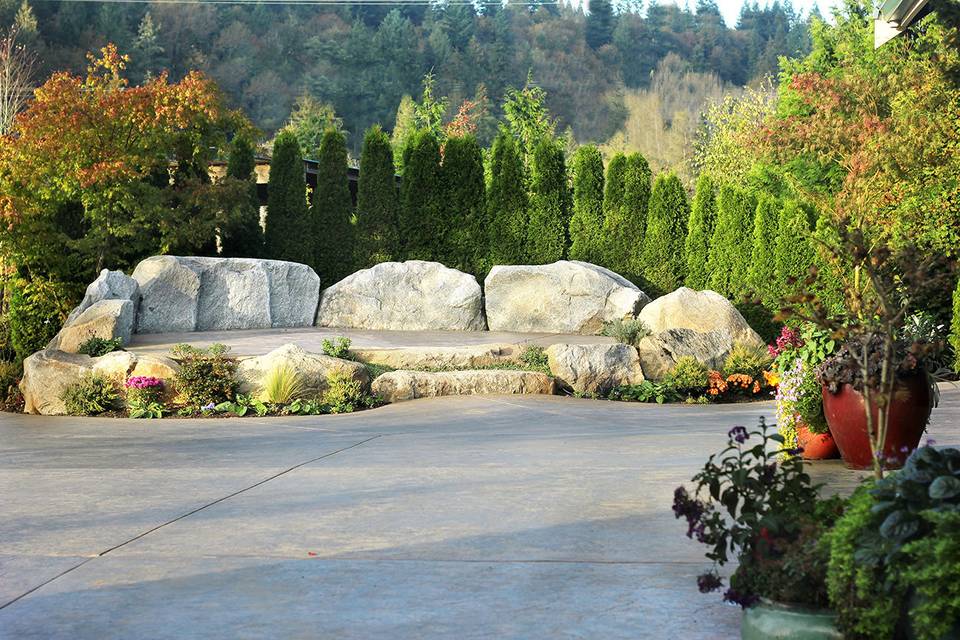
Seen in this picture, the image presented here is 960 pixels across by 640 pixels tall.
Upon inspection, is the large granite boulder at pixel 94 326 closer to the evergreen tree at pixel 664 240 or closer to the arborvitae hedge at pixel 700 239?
the evergreen tree at pixel 664 240

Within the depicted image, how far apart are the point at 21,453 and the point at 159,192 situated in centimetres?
828

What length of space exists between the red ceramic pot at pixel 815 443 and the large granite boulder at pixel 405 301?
9.15m

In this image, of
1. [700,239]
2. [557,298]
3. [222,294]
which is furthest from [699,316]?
[222,294]

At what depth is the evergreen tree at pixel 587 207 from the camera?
1831cm

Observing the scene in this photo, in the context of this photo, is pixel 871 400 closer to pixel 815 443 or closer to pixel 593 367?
pixel 815 443

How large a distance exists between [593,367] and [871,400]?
5793 mm

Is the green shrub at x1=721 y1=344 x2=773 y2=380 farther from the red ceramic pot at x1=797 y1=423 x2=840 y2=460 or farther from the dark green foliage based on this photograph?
the dark green foliage

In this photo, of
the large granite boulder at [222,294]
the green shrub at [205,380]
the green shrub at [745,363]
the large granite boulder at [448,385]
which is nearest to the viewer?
the green shrub at [205,380]

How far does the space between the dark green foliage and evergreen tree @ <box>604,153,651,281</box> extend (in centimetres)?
458

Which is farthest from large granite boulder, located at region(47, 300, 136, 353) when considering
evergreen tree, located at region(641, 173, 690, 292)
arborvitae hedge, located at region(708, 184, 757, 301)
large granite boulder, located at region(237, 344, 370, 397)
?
arborvitae hedge, located at region(708, 184, 757, 301)

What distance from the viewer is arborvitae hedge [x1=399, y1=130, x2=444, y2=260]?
18.5m

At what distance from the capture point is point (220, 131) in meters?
17.2

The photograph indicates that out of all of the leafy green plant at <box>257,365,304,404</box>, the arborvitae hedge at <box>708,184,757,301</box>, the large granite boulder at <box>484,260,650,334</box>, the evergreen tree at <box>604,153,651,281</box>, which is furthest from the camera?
the evergreen tree at <box>604,153,651,281</box>

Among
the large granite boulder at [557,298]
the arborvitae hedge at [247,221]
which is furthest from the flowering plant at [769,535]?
the arborvitae hedge at [247,221]
